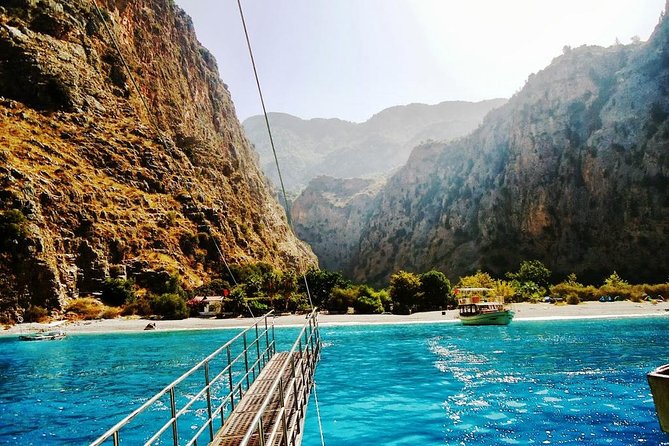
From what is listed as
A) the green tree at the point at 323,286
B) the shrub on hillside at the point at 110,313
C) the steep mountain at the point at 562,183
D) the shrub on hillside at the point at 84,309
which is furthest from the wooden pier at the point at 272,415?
the steep mountain at the point at 562,183

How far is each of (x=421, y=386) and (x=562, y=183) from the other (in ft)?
368

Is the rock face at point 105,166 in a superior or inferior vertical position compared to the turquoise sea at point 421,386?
superior

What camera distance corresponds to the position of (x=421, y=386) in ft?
65.1

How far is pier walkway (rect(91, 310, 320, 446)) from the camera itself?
723 centimetres

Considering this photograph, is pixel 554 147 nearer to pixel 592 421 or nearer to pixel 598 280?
pixel 598 280

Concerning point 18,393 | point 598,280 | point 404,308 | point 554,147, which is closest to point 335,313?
point 404,308

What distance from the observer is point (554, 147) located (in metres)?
119

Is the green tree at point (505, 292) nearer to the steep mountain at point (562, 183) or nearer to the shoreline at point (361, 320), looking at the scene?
the shoreline at point (361, 320)

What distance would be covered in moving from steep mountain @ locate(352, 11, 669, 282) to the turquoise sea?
7367 cm

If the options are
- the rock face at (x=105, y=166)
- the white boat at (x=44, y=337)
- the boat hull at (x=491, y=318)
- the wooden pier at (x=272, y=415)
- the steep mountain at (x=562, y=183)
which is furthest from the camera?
the steep mountain at (x=562, y=183)

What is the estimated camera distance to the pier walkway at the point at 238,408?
7.23 meters

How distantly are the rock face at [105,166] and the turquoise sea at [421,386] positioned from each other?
31990 mm

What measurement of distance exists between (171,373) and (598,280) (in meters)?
97.4

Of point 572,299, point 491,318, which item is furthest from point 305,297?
point 572,299
